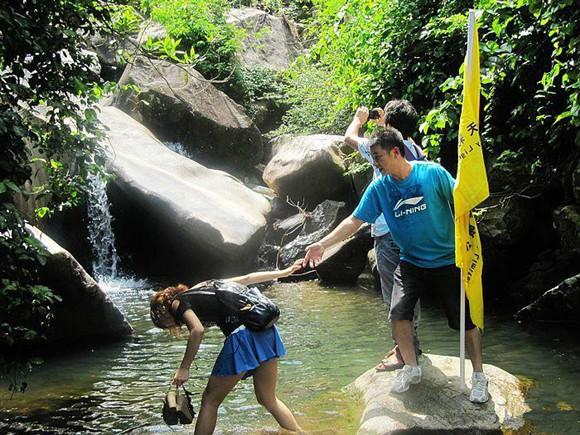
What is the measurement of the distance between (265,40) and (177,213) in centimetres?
1184

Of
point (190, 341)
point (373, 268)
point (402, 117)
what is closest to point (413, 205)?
point (402, 117)

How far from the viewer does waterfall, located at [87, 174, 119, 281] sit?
1289cm

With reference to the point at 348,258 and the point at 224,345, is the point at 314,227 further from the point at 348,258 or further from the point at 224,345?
the point at 224,345

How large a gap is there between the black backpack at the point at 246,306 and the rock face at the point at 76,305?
3.86 metres

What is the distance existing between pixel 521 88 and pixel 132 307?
22.0ft

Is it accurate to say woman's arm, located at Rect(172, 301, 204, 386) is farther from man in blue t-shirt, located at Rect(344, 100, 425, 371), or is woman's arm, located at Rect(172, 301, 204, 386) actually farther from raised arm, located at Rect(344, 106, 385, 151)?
raised arm, located at Rect(344, 106, 385, 151)

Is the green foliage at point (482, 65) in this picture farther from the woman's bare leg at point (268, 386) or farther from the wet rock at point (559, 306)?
the woman's bare leg at point (268, 386)

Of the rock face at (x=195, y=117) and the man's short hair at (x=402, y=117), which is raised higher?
the rock face at (x=195, y=117)

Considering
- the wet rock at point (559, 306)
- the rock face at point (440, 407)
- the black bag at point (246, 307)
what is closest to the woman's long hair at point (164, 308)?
the black bag at point (246, 307)

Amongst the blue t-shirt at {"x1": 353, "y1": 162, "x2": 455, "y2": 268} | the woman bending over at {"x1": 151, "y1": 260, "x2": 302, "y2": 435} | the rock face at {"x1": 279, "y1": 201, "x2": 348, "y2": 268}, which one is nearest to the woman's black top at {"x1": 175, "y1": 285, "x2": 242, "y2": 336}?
the woman bending over at {"x1": 151, "y1": 260, "x2": 302, "y2": 435}

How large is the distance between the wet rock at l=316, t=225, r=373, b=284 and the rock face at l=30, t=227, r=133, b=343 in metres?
4.37

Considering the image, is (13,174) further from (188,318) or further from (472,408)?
(472,408)

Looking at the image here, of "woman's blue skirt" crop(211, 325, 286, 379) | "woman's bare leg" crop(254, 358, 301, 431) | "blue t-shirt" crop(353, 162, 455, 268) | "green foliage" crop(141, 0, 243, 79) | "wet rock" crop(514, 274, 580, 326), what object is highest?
"green foliage" crop(141, 0, 243, 79)

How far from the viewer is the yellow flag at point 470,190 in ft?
14.7
